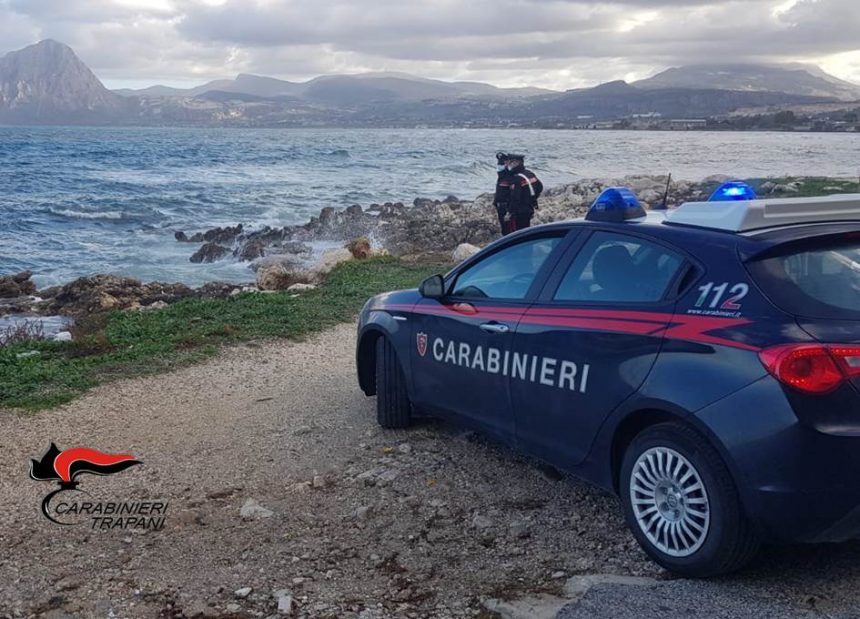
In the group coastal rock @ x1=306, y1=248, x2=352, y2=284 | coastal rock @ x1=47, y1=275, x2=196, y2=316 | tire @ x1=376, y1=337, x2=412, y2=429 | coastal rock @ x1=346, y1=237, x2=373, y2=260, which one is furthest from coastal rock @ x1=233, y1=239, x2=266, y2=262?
tire @ x1=376, y1=337, x2=412, y2=429

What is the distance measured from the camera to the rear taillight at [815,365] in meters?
3.47

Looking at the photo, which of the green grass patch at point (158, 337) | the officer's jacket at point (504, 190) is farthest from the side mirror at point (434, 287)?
the officer's jacket at point (504, 190)

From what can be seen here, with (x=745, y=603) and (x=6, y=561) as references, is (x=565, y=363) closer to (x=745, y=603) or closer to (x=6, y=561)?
(x=745, y=603)

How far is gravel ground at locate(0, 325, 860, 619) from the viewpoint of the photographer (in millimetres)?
3859

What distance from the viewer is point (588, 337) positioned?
4.36 metres

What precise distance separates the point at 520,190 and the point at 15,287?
369 inches

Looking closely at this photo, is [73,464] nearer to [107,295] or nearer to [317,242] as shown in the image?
[107,295]

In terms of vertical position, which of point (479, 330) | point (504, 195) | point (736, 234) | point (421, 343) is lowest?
point (421, 343)

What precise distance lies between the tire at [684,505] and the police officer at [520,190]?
8795mm

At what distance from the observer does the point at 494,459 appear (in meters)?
5.71

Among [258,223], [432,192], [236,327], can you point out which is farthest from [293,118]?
[236,327]

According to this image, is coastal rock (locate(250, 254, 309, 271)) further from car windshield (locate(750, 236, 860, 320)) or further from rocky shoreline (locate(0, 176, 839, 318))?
car windshield (locate(750, 236, 860, 320))

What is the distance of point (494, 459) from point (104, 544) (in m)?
2.34

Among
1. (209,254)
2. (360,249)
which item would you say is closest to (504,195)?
(360,249)
